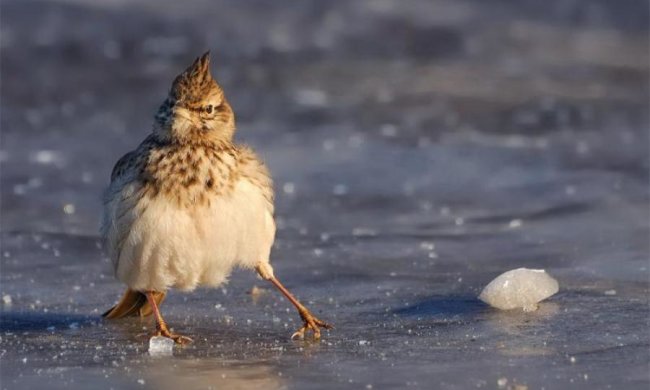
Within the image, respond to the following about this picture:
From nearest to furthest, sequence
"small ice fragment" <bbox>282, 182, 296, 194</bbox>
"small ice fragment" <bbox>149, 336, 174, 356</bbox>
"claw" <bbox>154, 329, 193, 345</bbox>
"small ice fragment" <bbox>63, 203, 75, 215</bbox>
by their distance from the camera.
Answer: "small ice fragment" <bbox>149, 336, 174, 356</bbox>
"claw" <bbox>154, 329, 193, 345</bbox>
"small ice fragment" <bbox>63, 203, 75, 215</bbox>
"small ice fragment" <bbox>282, 182, 296, 194</bbox>

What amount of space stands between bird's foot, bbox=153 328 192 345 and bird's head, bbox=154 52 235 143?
2.65 feet

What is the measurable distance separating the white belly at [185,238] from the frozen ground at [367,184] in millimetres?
288

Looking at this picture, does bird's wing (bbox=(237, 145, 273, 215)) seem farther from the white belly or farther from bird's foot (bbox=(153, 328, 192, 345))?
bird's foot (bbox=(153, 328, 192, 345))

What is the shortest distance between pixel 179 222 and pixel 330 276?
157cm

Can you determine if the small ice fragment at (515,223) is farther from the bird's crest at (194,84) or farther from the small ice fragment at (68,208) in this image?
the bird's crest at (194,84)

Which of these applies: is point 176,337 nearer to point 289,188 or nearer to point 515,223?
point 515,223

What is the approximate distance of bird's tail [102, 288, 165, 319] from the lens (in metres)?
6.36

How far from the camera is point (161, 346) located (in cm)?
559

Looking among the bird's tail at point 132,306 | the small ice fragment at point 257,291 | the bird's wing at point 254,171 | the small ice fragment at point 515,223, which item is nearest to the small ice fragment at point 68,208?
the small ice fragment at point 257,291

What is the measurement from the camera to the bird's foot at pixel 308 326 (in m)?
5.85

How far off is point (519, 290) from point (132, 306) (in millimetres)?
1761

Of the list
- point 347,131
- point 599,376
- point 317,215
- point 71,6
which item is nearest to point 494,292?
point 599,376

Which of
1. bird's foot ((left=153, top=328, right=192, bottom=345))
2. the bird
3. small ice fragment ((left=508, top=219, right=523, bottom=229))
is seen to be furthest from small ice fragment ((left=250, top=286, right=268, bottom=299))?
small ice fragment ((left=508, top=219, right=523, bottom=229))

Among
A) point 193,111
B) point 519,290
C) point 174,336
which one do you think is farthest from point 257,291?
point 519,290
